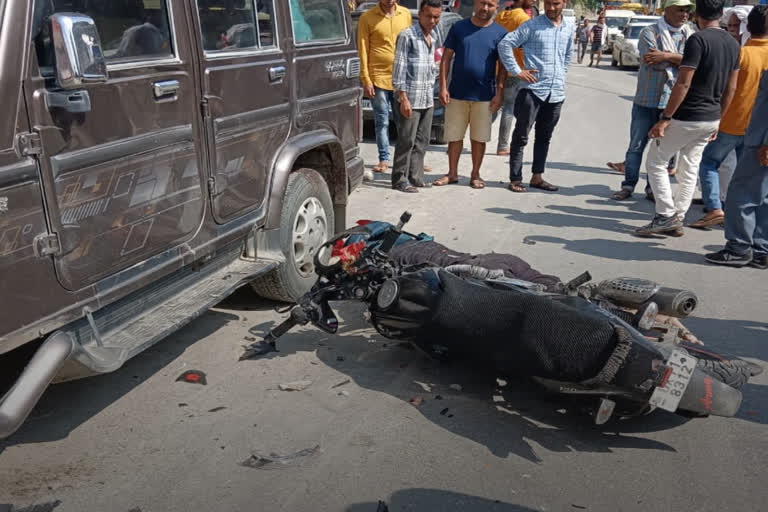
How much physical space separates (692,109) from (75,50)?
5338 millimetres

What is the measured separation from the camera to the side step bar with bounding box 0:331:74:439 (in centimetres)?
261

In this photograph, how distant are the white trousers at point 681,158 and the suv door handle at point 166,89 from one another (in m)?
4.69

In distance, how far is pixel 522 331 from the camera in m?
3.29

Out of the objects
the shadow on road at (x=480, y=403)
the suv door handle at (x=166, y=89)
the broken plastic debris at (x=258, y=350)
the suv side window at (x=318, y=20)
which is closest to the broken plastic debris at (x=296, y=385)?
the shadow on road at (x=480, y=403)

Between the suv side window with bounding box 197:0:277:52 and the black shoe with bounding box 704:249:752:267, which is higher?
the suv side window with bounding box 197:0:277:52

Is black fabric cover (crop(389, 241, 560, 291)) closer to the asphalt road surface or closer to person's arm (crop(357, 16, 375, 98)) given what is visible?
the asphalt road surface

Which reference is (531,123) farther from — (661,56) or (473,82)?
(661,56)

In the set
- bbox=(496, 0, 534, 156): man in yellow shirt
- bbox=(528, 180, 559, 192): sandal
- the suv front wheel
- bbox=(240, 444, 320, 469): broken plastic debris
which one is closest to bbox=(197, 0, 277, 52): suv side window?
the suv front wheel

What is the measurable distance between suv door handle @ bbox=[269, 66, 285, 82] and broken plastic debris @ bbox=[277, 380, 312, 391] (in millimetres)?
1787

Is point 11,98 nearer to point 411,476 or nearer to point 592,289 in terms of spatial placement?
point 411,476

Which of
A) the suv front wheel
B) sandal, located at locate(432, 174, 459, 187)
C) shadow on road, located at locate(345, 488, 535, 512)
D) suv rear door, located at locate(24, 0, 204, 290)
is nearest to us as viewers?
suv rear door, located at locate(24, 0, 204, 290)

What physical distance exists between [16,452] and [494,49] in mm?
6511

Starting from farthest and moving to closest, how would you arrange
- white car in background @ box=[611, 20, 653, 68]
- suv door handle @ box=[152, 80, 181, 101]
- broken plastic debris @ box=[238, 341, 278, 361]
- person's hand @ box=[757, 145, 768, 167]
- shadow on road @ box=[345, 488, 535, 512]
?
white car in background @ box=[611, 20, 653, 68]
person's hand @ box=[757, 145, 768, 167]
broken plastic debris @ box=[238, 341, 278, 361]
suv door handle @ box=[152, 80, 181, 101]
shadow on road @ box=[345, 488, 535, 512]

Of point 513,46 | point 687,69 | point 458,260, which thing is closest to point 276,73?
point 458,260
